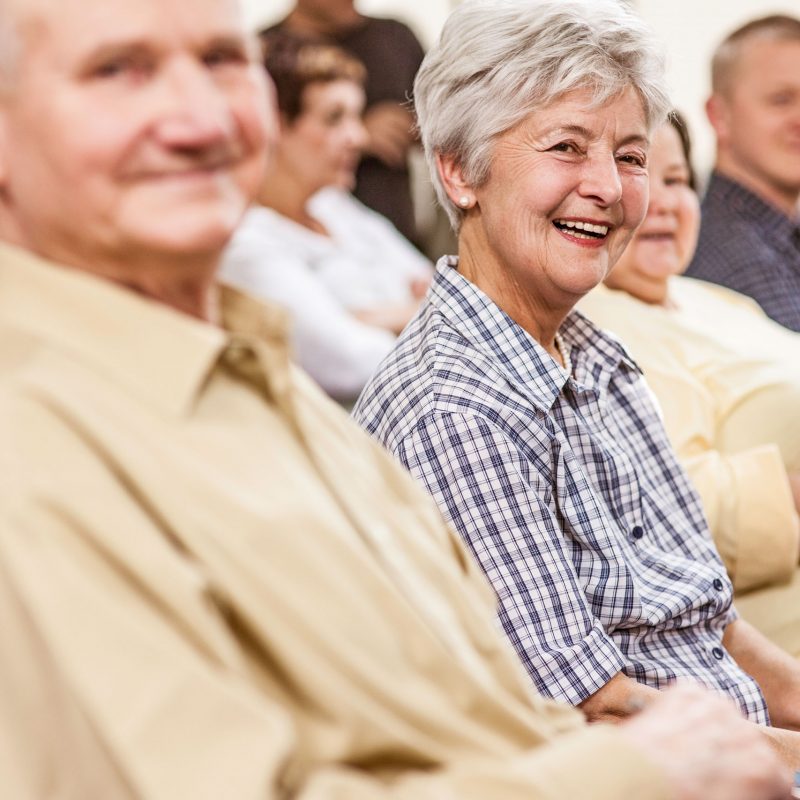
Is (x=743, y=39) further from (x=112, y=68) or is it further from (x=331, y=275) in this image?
(x=112, y=68)

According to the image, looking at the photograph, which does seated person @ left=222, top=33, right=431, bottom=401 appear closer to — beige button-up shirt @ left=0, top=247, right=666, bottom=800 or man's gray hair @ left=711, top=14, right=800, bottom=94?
man's gray hair @ left=711, top=14, right=800, bottom=94

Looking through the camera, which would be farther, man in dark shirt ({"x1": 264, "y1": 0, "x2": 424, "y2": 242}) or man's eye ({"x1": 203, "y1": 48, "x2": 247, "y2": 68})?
man in dark shirt ({"x1": 264, "y1": 0, "x2": 424, "y2": 242})

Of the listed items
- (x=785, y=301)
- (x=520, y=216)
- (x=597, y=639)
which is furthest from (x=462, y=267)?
(x=785, y=301)

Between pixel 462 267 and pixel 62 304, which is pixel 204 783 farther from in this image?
pixel 462 267

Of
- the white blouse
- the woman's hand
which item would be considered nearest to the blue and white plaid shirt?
the woman's hand

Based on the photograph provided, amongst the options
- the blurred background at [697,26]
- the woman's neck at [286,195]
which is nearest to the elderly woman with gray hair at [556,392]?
the woman's neck at [286,195]

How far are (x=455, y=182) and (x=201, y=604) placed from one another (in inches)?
36.8

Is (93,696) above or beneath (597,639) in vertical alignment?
above

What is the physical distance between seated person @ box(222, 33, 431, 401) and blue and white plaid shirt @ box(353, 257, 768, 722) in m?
1.26

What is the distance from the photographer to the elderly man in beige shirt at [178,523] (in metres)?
0.77

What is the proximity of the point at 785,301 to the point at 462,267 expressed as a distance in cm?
130

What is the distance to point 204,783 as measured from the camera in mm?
766

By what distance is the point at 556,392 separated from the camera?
149 cm

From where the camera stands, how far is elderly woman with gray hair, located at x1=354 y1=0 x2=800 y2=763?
4.51 ft
